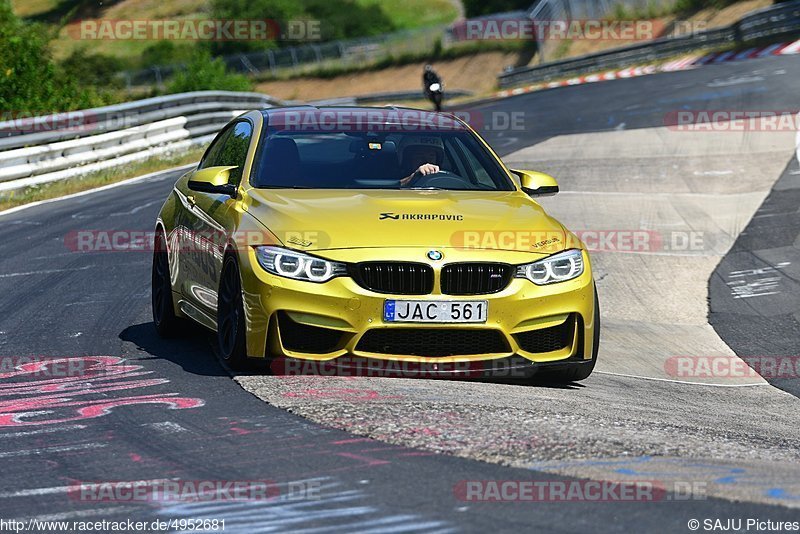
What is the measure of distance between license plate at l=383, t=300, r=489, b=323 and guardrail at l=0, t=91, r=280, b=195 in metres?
13.4

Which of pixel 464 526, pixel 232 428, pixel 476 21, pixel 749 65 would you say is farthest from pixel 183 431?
pixel 476 21

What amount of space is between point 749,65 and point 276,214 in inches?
1107

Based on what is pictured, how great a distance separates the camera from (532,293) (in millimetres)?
7469

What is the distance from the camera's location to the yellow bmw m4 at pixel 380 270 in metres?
7.29

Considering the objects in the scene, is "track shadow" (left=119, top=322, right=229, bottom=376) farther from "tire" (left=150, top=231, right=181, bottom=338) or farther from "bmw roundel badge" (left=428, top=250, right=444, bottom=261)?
"bmw roundel badge" (left=428, top=250, right=444, bottom=261)

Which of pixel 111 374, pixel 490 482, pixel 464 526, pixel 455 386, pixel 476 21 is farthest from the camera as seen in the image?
pixel 476 21

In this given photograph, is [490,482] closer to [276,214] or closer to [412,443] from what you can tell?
[412,443]

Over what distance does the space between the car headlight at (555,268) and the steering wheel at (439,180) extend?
114cm

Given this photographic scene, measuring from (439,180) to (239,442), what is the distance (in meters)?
3.26

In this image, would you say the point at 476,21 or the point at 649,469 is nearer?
the point at 649,469
